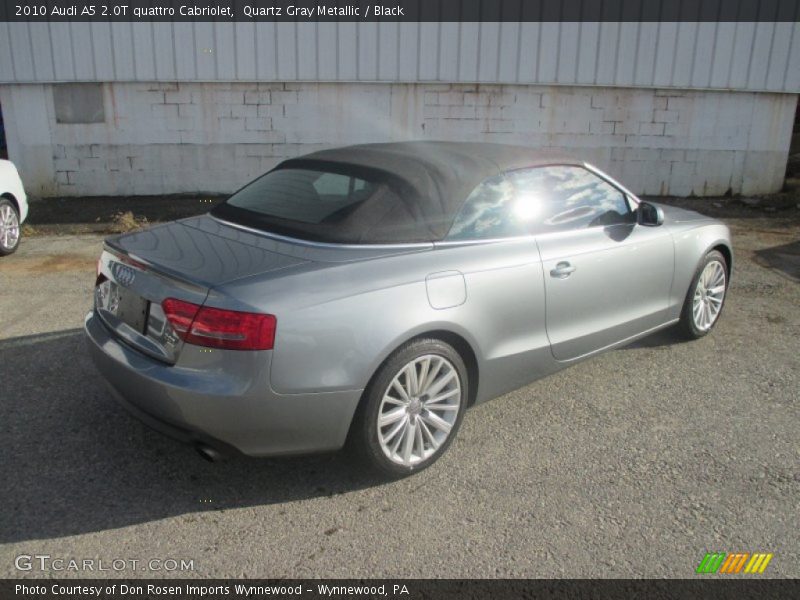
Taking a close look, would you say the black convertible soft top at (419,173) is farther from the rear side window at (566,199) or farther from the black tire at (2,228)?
the black tire at (2,228)

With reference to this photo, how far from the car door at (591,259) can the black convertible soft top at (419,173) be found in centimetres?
19

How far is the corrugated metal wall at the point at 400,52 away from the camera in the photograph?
411 inches

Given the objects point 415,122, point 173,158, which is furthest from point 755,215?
point 173,158

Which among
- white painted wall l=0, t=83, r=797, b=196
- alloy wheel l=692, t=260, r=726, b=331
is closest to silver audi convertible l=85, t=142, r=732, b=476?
alloy wheel l=692, t=260, r=726, b=331

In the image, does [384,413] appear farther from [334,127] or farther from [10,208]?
[334,127]

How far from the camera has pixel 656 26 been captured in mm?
10594

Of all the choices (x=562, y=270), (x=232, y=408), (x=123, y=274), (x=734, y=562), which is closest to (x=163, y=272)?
(x=123, y=274)

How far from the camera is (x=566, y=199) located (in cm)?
410

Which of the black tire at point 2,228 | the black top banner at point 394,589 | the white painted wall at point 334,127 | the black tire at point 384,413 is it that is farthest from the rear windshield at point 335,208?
the white painted wall at point 334,127

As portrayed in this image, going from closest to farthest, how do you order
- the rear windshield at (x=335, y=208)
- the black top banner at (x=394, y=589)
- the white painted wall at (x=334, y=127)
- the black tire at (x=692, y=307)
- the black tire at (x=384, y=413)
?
the black top banner at (x=394, y=589) < the black tire at (x=384, y=413) < the rear windshield at (x=335, y=208) < the black tire at (x=692, y=307) < the white painted wall at (x=334, y=127)

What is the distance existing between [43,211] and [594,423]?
923 cm

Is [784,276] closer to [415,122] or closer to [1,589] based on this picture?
[415,122]
